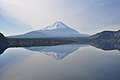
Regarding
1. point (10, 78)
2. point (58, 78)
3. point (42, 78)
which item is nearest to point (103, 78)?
point (58, 78)

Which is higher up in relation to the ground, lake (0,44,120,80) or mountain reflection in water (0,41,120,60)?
lake (0,44,120,80)

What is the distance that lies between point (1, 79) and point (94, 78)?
10.9m

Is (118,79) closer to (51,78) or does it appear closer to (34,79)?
(51,78)

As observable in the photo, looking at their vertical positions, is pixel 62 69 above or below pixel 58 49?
above

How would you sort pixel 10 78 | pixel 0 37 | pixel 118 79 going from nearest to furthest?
pixel 118 79 < pixel 10 78 < pixel 0 37

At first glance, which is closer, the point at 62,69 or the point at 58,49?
the point at 62,69

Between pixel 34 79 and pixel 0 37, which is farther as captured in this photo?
pixel 0 37

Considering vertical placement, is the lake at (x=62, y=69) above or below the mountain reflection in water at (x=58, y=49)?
above

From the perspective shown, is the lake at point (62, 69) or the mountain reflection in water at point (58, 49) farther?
the mountain reflection in water at point (58, 49)

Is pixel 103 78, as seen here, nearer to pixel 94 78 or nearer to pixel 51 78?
pixel 94 78

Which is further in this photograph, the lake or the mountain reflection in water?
the mountain reflection in water

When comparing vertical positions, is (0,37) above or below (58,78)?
below

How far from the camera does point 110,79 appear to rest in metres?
20.3

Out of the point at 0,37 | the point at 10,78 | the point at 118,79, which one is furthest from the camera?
the point at 0,37
